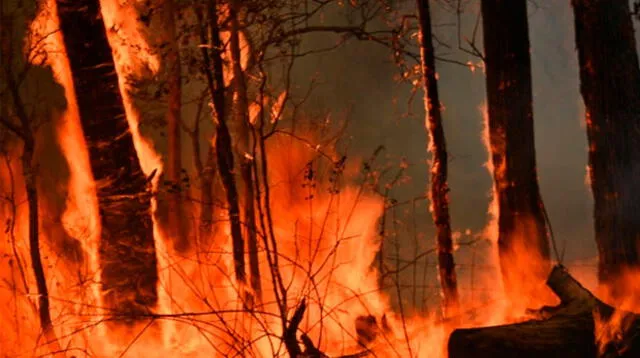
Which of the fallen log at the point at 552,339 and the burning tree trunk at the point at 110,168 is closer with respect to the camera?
the fallen log at the point at 552,339

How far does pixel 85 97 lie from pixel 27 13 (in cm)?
144

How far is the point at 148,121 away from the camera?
30.1 feet

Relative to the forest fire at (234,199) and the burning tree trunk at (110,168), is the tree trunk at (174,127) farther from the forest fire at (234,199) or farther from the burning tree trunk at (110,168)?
the burning tree trunk at (110,168)

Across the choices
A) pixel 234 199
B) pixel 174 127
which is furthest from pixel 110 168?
pixel 174 127

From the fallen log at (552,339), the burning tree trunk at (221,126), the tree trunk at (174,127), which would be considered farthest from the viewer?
the tree trunk at (174,127)

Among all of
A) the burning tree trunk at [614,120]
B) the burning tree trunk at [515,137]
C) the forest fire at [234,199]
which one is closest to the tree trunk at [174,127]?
the forest fire at [234,199]

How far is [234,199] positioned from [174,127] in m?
1.96

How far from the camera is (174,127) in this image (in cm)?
912

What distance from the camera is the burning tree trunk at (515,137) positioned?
7.09 m

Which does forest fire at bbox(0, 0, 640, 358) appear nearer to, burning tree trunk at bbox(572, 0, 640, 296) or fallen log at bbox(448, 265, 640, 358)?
burning tree trunk at bbox(572, 0, 640, 296)

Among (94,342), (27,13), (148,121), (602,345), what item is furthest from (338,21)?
(602,345)

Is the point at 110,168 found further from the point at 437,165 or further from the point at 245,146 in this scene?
the point at 437,165

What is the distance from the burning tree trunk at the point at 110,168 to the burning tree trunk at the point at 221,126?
870mm

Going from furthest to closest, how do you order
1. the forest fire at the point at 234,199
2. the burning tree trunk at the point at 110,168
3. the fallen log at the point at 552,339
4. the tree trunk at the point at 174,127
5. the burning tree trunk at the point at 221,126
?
the tree trunk at the point at 174,127, the burning tree trunk at the point at 110,168, the burning tree trunk at the point at 221,126, the forest fire at the point at 234,199, the fallen log at the point at 552,339
